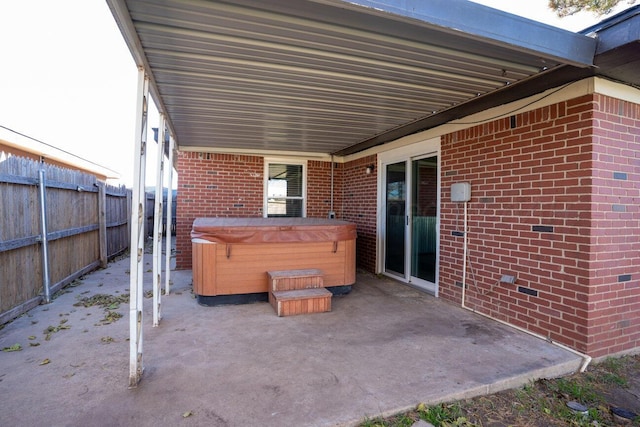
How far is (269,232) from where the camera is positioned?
4418 mm

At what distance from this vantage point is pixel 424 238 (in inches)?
203

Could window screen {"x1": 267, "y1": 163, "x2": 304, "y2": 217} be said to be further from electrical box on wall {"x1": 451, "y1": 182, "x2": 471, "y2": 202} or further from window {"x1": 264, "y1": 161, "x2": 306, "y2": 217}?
electrical box on wall {"x1": 451, "y1": 182, "x2": 471, "y2": 202}

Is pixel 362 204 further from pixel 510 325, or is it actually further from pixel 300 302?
pixel 510 325

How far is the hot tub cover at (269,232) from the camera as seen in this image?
13.8 feet

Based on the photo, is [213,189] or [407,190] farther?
[213,189]

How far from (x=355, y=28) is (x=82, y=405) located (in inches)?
118

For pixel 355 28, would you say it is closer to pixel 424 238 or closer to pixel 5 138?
pixel 424 238

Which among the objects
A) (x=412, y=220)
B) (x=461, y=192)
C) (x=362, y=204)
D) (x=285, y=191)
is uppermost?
(x=285, y=191)

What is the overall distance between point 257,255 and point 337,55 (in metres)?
2.74

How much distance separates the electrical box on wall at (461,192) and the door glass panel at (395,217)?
133 cm

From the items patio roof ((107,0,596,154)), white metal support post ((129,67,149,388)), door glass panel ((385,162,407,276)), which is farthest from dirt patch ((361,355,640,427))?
door glass panel ((385,162,407,276))

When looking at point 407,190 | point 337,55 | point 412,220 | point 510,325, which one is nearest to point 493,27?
point 337,55

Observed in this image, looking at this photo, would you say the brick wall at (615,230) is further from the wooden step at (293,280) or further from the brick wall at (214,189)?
the brick wall at (214,189)

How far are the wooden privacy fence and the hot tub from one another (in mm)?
1886
